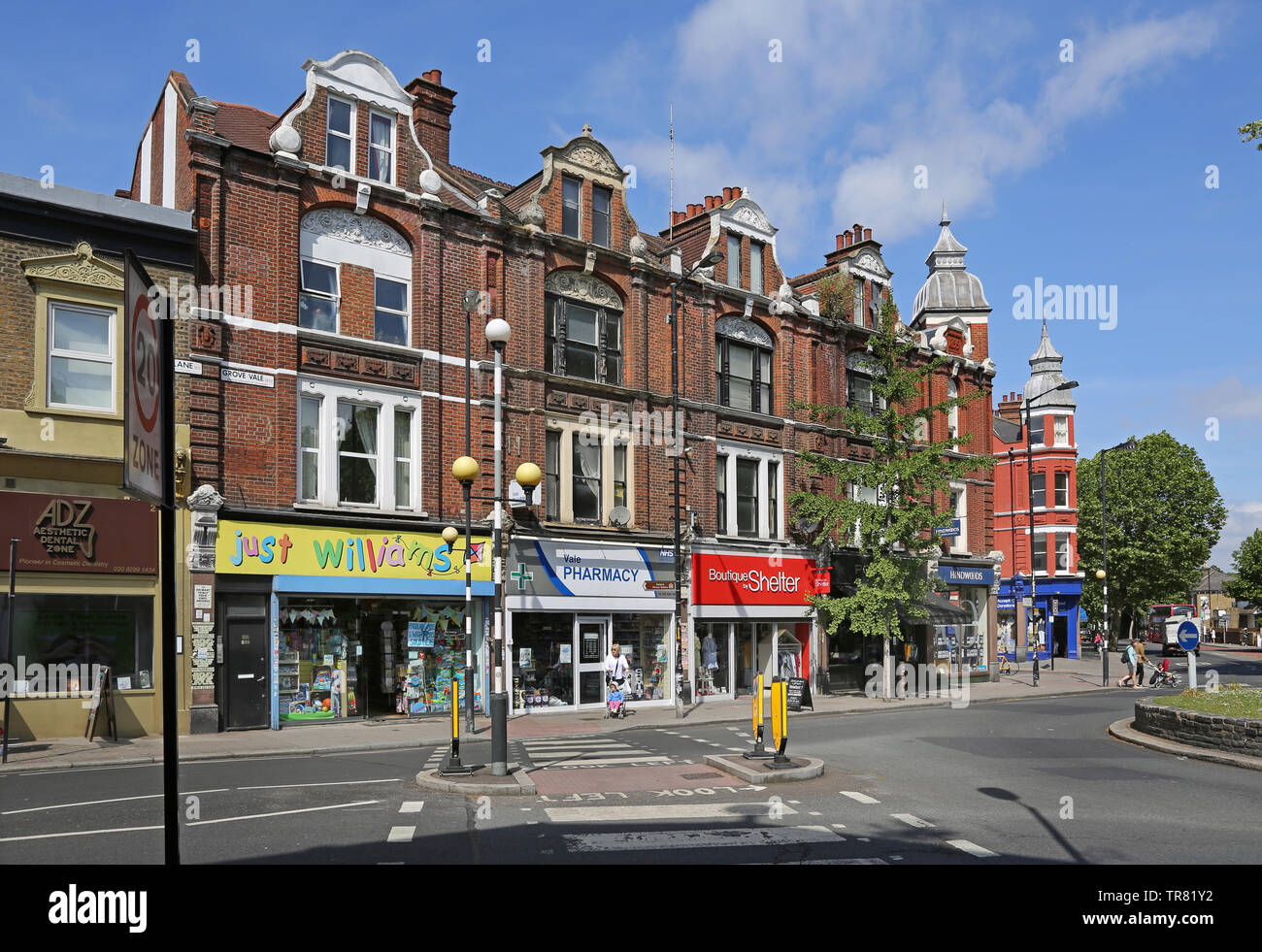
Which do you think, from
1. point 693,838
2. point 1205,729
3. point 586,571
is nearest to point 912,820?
point 693,838

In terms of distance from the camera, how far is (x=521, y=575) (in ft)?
81.6

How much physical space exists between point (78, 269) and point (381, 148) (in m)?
7.81

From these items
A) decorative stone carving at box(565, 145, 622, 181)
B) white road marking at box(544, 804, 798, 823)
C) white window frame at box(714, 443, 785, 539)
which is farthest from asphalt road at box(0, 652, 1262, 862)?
decorative stone carving at box(565, 145, 622, 181)

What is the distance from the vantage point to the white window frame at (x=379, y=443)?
22312mm

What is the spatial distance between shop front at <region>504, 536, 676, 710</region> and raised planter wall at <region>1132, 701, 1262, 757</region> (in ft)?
38.7

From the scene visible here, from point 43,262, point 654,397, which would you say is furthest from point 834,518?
point 43,262

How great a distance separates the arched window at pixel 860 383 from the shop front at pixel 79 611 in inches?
945

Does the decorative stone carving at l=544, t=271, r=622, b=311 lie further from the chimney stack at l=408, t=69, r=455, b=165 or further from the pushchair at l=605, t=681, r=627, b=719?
the pushchair at l=605, t=681, r=627, b=719

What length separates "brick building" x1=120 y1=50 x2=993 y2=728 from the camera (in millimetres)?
21281

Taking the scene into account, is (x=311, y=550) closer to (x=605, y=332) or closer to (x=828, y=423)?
(x=605, y=332)

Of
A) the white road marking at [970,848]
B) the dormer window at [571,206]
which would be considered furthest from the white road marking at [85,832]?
the dormer window at [571,206]

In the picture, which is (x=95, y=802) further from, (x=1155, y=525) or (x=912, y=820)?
(x=1155, y=525)

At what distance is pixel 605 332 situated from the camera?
2852cm

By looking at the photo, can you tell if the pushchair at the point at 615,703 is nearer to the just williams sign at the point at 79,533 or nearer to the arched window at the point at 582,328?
the arched window at the point at 582,328
